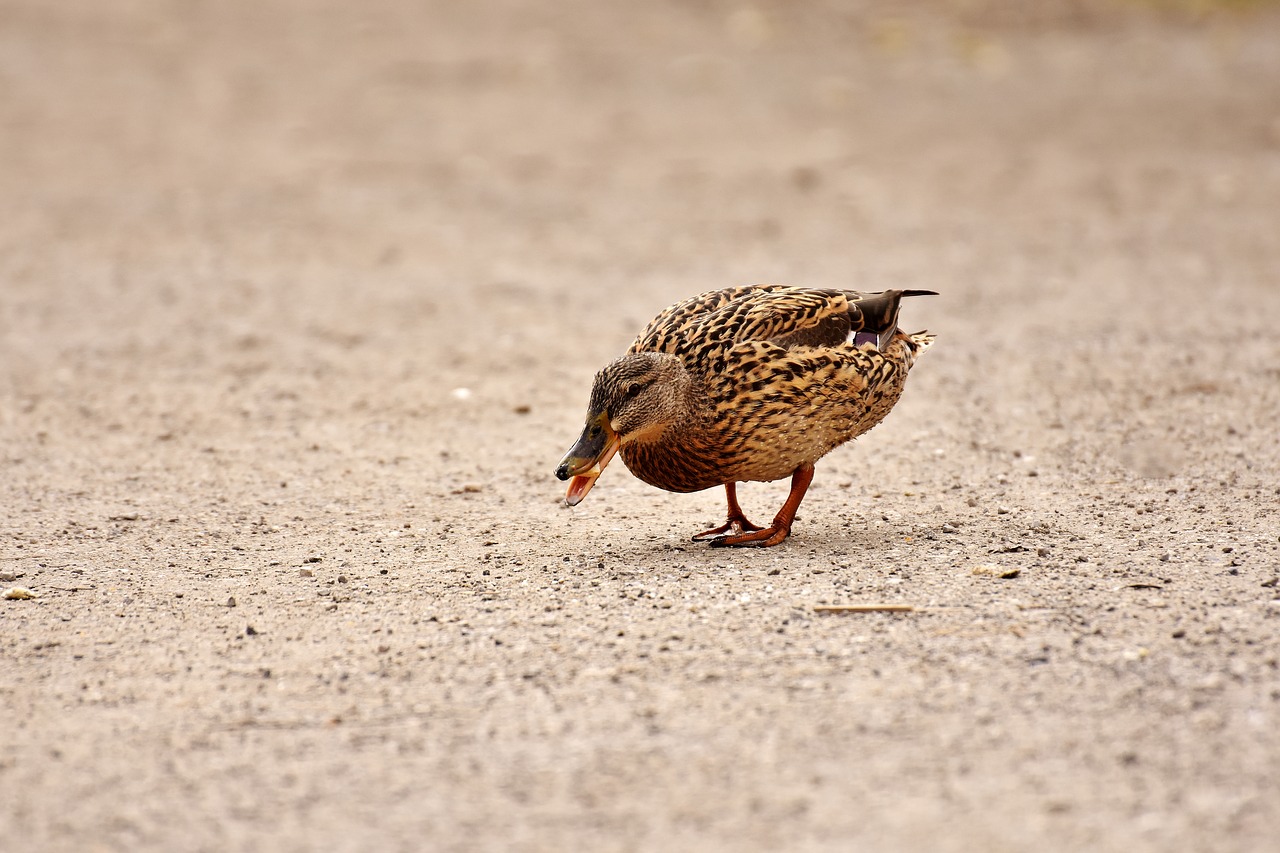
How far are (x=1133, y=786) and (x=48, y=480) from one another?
4.95 m

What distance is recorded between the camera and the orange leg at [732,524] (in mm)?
5594

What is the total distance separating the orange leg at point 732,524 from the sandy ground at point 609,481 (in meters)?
0.20

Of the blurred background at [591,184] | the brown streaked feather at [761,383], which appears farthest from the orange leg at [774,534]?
the blurred background at [591,184]

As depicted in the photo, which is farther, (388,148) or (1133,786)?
(388,148)

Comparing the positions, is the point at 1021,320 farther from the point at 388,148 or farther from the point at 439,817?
the point at 388,148

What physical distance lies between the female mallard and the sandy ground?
1.18 feet

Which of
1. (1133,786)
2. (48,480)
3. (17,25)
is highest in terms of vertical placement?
(17,25)

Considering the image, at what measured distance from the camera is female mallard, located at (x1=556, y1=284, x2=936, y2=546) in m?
5.06

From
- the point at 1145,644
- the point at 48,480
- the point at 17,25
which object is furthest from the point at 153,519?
the point at 17,25

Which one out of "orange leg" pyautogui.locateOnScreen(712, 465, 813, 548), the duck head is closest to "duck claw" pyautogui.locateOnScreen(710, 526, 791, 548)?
"orange leg" pyautogui.locateOnScreen(712, 465, 813, 548)

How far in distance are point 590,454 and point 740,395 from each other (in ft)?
1.97

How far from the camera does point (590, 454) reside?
5.02 meters

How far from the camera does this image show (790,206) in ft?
38.1

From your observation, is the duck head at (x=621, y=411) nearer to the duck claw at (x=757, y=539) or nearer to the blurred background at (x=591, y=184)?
the duck claw at (x=757, y=539)
